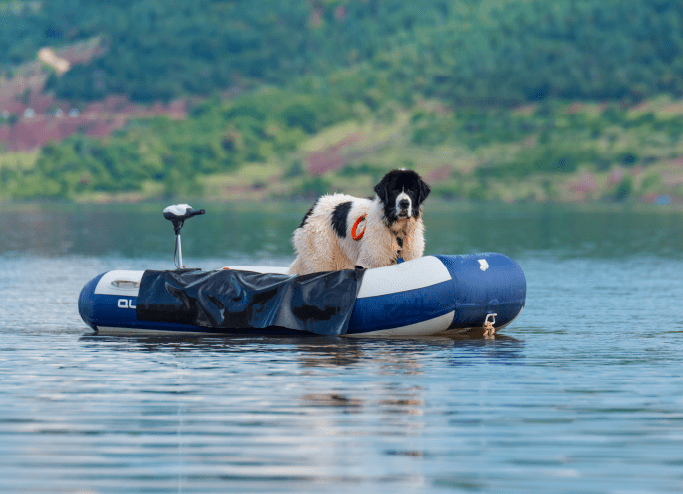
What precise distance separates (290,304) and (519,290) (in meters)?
3.49

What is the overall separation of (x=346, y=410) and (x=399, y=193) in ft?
17.0

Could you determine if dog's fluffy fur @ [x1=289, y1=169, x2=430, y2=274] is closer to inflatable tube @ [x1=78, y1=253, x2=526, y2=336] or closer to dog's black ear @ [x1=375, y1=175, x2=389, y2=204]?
dog's black ear @ [x1=375, y1=175, x2=389, y2=204]

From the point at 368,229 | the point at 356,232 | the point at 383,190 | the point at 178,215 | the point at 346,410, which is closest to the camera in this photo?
the point at 346,410

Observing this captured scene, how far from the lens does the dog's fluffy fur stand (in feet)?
52.5

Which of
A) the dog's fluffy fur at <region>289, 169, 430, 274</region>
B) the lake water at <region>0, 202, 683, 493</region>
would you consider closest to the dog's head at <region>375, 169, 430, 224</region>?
the dog's fluffy fur at <region>289, 169, 430, 274</region>

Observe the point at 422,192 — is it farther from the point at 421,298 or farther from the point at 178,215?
the point at 178,215

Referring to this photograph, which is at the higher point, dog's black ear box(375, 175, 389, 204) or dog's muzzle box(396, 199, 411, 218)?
dog's black ear box(375, 175, 389, 204)

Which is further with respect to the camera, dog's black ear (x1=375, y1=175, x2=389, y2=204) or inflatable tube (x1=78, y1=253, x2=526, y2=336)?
inflatable tube (x1=78, y1=253, x2=526, y2=336)

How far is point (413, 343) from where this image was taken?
1647 cm

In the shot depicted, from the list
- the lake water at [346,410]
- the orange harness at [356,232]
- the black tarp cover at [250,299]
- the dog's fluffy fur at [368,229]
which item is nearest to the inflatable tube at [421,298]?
the black tarp cover at [250,299]

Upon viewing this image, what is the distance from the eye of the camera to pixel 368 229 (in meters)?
16.5

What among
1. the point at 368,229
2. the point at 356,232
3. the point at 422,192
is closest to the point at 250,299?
the point at 356,232

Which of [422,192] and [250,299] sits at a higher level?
[422,192]

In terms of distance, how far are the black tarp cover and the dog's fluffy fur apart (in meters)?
0.52
